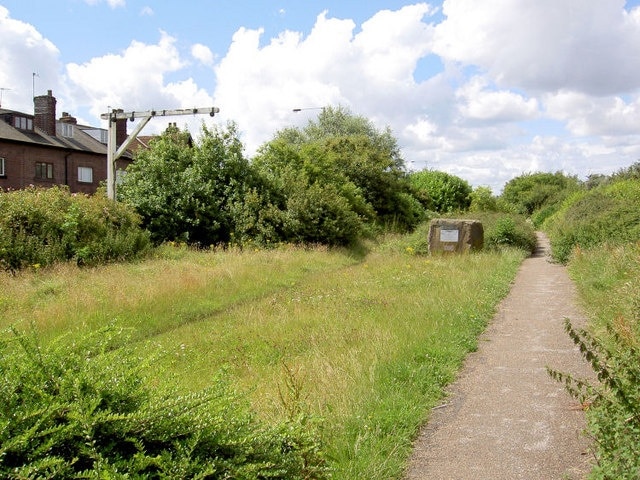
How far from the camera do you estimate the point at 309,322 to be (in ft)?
31.0

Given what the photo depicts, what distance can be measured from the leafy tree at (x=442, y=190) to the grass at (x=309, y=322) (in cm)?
1964

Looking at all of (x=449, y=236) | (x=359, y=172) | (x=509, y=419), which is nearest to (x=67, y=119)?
(x=359, y=172)

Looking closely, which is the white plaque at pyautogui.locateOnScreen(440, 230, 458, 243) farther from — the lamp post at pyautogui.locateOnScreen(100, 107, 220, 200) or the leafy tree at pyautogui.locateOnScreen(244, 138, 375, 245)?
the lamp post at pyautogui.locateOnScreen(100, 107, 220, 200)

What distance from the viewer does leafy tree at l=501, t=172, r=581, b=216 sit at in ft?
171

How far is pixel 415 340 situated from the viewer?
7246mm

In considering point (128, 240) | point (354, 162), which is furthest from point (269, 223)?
point (354, 162)

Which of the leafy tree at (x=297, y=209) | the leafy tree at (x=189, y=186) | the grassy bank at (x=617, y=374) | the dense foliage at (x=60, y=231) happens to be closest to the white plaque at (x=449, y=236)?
the leafy tree at (x=297, y=209)

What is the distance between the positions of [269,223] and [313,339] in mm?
13578

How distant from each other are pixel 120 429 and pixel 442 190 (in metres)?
37.0

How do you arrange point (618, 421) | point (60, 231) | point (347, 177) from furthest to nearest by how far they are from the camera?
point (347, 177), point (60, 231), point (618, 421)

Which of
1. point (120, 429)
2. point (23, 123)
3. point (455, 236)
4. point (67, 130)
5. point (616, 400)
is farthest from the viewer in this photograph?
point (67, 130)

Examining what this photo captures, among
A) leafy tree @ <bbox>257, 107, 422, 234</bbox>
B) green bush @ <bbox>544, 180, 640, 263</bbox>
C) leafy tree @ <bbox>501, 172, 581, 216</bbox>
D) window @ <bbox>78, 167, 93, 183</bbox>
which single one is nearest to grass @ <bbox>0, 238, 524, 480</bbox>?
green bush @ <bbox>544, 180, 640, 263</bbox>

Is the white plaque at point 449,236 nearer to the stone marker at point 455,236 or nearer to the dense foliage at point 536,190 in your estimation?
the stone marker at point 455,236

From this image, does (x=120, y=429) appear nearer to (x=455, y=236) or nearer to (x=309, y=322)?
(x=309, y=322)
